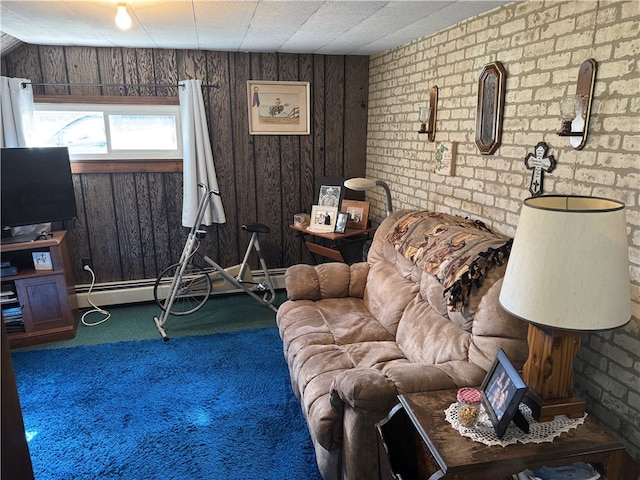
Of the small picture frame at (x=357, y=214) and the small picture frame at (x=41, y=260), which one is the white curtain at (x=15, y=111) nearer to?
the small picture frame at (x=41, y=260)

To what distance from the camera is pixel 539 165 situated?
2197mm

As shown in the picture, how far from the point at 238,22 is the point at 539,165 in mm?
1960

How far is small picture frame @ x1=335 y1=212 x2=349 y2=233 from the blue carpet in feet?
3.50

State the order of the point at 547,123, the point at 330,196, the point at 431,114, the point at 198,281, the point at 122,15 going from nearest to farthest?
the point at 547,123, the point at 122,15, the point at 431,114, the point at 198,281, the point at 330,196

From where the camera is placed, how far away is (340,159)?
14.7ft

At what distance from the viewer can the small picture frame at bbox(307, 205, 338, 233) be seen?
3.97 meters

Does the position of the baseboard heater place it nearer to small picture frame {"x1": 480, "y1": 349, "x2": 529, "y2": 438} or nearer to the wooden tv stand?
the wooden tv stand

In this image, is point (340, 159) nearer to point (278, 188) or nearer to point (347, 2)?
point (278, 188)

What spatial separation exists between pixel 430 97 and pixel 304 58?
4.86ft

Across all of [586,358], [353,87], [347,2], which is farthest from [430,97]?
[586,358]

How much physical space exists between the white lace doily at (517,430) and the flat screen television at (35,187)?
11.0ft

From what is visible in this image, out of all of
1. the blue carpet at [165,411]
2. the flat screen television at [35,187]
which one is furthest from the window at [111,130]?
the blue carpet at [165,411]

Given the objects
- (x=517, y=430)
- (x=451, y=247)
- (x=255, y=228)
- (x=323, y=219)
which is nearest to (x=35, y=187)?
(x=255, y=228)

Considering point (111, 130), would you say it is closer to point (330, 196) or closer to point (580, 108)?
→ point (330, 196)
